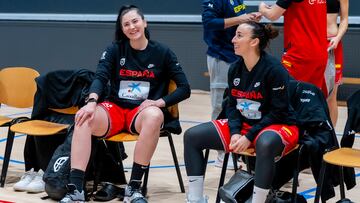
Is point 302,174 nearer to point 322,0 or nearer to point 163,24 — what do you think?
point 322,0

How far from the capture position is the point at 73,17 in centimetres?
1086

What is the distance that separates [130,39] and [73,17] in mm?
6307

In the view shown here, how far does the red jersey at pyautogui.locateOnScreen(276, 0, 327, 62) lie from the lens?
4688mm

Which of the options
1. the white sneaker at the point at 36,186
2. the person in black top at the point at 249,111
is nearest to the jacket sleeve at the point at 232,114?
the person in black top at the point at 249,111

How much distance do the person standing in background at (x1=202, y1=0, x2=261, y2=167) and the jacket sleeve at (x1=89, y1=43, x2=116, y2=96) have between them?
2.88 feet

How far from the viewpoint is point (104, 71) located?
4.70m

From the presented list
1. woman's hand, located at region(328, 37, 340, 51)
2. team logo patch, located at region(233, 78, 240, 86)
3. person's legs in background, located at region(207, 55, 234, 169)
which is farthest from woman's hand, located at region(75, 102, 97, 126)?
woman's hand, located at region(328, 37, 340, 51)

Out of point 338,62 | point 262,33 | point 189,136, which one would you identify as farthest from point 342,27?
point 189,136

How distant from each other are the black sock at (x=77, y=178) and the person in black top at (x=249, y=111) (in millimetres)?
683

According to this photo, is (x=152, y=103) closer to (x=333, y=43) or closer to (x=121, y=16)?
(x=121, y=16)

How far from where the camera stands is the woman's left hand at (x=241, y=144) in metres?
3.95

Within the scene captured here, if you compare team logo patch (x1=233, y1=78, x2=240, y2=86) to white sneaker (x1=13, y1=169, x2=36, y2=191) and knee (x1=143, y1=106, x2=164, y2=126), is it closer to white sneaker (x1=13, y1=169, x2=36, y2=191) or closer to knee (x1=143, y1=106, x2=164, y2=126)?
knee (x1=143, y1=106, x2=164, y2=126)

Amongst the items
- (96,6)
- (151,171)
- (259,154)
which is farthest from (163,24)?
(259,154)

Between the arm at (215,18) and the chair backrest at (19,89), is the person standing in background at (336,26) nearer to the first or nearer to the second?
the arm at (215,18)
